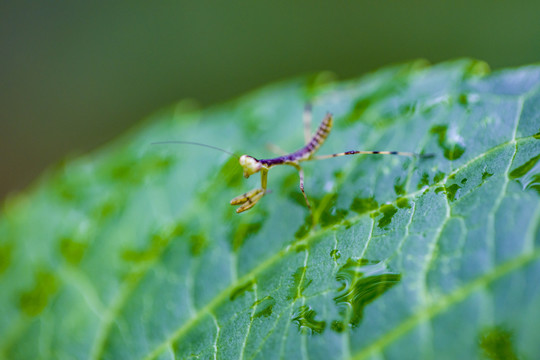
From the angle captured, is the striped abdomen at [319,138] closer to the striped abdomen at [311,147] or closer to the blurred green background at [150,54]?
the striped abdomen at [311,147]

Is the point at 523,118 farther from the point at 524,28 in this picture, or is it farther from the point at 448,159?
the point at 524,28

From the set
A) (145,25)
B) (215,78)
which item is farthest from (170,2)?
(215,78)

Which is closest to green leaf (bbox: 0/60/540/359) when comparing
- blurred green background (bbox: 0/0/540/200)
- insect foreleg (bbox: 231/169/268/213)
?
insect foreleg (bbox: 231/169/268/213)

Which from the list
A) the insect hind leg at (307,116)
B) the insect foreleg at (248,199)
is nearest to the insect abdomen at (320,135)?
the insect hind leg at (307,116)

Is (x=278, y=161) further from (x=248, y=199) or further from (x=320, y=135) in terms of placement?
(x=248, y=199)

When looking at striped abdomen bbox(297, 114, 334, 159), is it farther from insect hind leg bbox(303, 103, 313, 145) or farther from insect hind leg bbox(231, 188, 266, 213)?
insect hind leg bbox(231, 188, 266, 213)

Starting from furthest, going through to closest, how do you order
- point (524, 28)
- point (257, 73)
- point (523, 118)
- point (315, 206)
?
1. point (257, 73)
2. point (524, 28)
3. point (315, 206)
4. point (523, 118)
